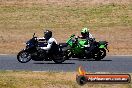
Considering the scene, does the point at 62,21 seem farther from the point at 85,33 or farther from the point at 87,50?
the point at 87,50

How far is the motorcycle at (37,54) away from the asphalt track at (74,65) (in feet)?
0.78

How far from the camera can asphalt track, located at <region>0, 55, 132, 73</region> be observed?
24.7 meters

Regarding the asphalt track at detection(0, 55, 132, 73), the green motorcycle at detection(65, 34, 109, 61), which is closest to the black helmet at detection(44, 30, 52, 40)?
the asphalt track at detection(0, 55, 132, 73)

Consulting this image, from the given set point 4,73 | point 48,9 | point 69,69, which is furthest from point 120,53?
point 48,9

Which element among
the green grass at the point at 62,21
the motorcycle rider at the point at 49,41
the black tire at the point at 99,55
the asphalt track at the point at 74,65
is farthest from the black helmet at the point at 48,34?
the green grass at the point at 62,21

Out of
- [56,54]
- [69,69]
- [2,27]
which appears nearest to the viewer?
[69,69]

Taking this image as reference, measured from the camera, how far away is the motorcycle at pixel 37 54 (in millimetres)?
26844

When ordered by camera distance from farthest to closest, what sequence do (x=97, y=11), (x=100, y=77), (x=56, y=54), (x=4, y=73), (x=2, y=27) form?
(x=97, y=11) < (x=2, y=27) < (x=56, y=54) < (x=4, y=73) < (x=100, y=77)

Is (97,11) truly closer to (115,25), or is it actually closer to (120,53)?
(115,25)

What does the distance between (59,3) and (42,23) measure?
561 centimetres

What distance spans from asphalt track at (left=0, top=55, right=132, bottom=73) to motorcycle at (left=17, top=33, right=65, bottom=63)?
0.78 feet

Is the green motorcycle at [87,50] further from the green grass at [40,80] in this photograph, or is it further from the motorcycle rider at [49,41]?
the green grass at [40,80]

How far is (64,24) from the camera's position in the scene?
41750mm

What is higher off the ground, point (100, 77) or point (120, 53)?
point (100, 77)
